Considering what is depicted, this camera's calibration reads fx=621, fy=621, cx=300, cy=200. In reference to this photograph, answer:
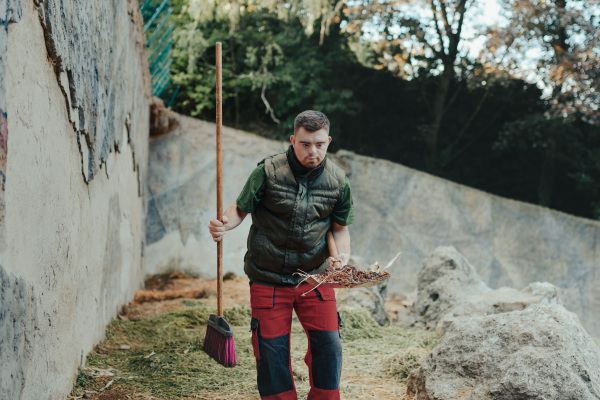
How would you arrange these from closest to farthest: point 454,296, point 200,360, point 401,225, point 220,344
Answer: point 220,344
point 200,360
point 454,296
point 401,225

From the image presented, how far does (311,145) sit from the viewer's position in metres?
2.86

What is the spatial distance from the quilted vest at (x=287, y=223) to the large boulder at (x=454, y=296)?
93.0 inches

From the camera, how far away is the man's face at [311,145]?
2.85 meters

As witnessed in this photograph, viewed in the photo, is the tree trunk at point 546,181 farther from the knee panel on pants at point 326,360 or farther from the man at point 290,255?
the knee panel on pants at point 326,360

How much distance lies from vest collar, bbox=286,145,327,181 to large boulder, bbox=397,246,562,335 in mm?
2484

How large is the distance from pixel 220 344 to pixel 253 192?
98cm

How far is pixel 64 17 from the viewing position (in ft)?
8.28

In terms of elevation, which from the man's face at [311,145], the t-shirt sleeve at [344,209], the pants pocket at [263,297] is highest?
the man's face at [311,145]

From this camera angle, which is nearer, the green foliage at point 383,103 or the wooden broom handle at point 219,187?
the wooden broom handle at point 219,187

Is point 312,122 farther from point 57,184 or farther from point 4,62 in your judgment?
point 4,62

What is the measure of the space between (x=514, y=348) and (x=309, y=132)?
1507mm

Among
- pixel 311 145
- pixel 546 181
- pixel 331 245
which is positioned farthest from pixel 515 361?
pixel 546 181

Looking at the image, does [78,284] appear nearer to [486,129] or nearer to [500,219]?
[500,219]

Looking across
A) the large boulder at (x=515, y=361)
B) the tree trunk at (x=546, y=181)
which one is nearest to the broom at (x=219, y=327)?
the large boulder at (x=515, y=361)
